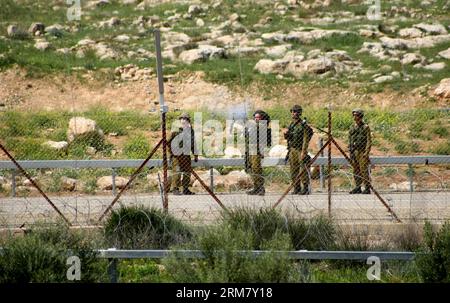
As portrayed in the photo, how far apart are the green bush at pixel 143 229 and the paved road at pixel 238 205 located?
458 mm

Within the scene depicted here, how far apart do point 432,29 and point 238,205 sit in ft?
77.7

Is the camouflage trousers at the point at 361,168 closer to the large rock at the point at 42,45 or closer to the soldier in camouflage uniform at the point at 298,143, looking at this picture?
the soldier in camouflage uniform at the point at 298,143

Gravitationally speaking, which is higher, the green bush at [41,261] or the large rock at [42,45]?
the green bush at [41,261]

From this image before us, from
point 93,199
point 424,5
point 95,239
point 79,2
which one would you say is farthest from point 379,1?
point 95,239

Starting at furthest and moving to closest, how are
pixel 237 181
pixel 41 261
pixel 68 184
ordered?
pixel 237 181
pixel 68 184
pixel 41 261

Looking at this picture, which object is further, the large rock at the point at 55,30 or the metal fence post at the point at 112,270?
the large rock at the point at 55,30

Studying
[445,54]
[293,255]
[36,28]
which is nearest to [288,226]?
[293,255]

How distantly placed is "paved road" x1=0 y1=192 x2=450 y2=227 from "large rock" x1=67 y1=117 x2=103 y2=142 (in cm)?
668

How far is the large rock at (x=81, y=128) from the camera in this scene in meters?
21.7

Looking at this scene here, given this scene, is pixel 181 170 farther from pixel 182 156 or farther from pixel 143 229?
pixel 143 229

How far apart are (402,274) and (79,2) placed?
31833mm

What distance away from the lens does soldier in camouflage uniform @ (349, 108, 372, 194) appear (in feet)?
47.1

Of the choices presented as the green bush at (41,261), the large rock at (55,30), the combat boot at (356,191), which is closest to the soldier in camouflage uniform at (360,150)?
the combat boot at (356,191)

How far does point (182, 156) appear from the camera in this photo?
49.1ft
